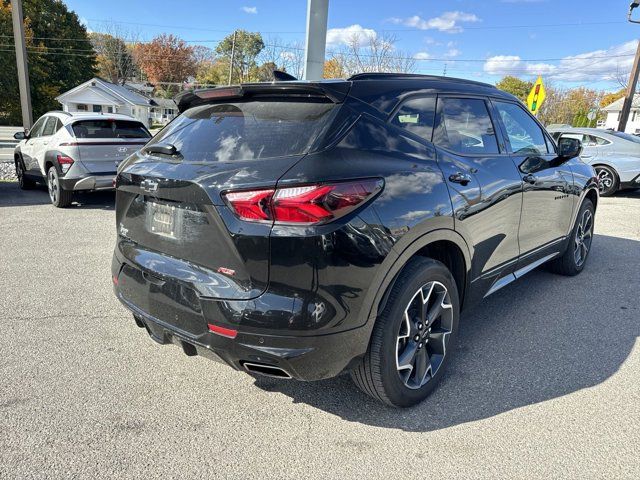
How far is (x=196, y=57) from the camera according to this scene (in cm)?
8300

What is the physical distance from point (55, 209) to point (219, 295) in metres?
7.28

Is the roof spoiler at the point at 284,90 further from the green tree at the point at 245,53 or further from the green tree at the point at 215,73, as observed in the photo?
the green tree at the point at 215,73

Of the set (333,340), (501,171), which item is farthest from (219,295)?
(501,171)

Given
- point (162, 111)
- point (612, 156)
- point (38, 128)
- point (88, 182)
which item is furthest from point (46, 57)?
point (612, 156)

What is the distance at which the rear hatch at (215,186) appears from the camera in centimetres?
215

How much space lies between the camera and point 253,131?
2.43 metres

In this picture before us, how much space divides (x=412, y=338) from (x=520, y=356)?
3.74 feet

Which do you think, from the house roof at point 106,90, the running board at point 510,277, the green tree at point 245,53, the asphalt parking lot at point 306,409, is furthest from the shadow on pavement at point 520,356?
the green tree at point 245,53

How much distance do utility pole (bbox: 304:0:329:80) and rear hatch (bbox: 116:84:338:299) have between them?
3831mm

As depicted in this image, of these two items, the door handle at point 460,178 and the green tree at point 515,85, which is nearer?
the door handle at point 460,178

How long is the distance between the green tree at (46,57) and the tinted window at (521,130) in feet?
164

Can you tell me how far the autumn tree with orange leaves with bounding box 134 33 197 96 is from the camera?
80438mm

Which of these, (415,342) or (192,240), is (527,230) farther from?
(192,240)

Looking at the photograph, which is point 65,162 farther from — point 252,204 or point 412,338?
point 412,338
